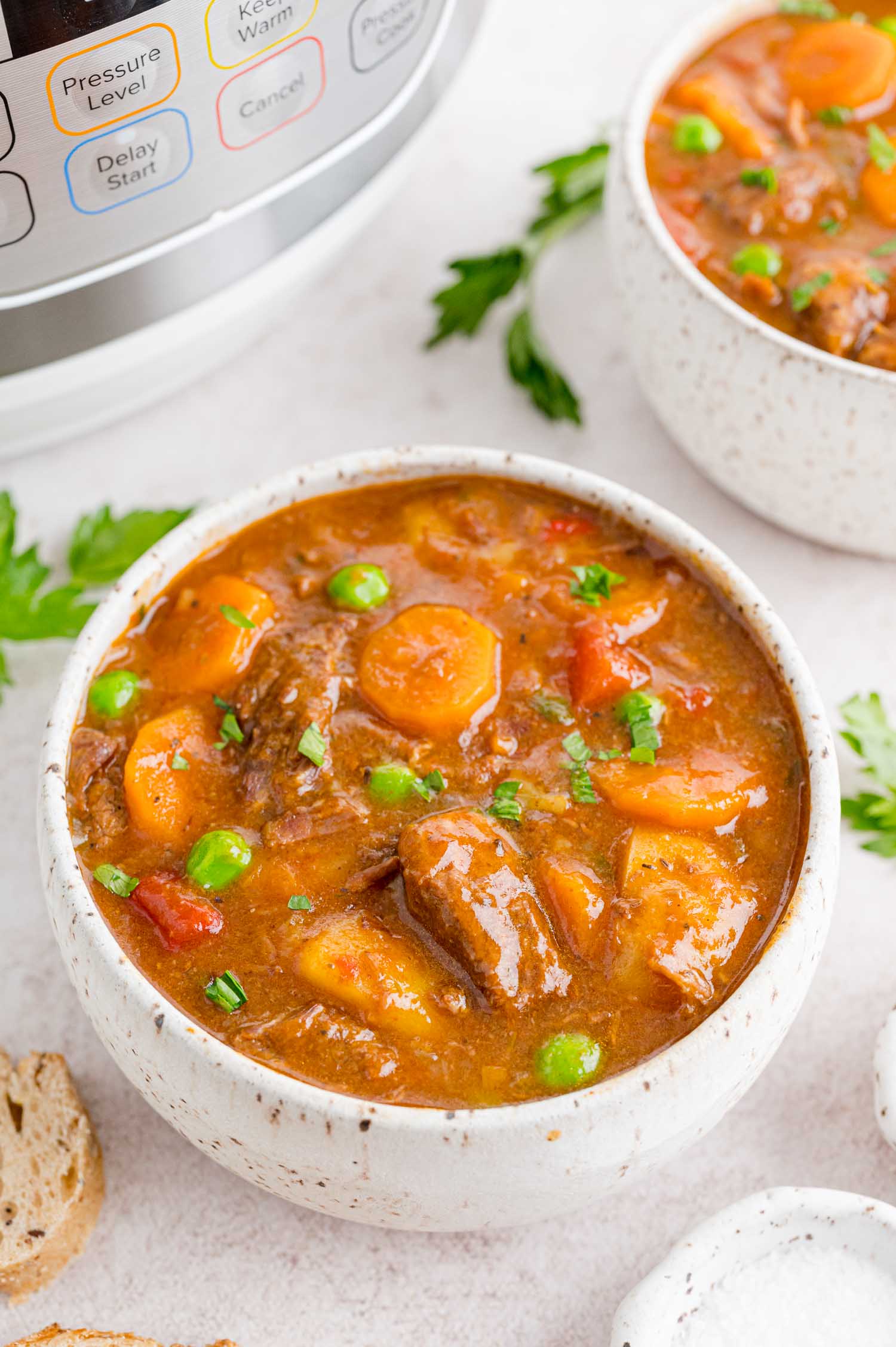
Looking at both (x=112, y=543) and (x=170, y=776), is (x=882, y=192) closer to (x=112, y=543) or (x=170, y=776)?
(x=112, y=543)

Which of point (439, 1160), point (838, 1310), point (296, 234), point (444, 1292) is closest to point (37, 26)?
point (296, 234)

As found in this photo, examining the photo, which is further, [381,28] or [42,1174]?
[381,28]

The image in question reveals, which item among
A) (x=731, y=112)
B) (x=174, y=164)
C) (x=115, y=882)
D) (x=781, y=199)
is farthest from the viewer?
(x=731, y=112)

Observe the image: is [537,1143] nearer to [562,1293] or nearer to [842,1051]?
[562,1293]

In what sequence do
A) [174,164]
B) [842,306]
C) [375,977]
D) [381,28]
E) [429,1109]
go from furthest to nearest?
[842,306] → [381,28] → [174,164] → [375,977] → [429,1109]

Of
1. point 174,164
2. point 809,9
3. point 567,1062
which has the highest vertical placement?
point 174,164

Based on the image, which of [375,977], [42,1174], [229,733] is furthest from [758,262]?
[42,1174]

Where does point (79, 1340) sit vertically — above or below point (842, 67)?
below
